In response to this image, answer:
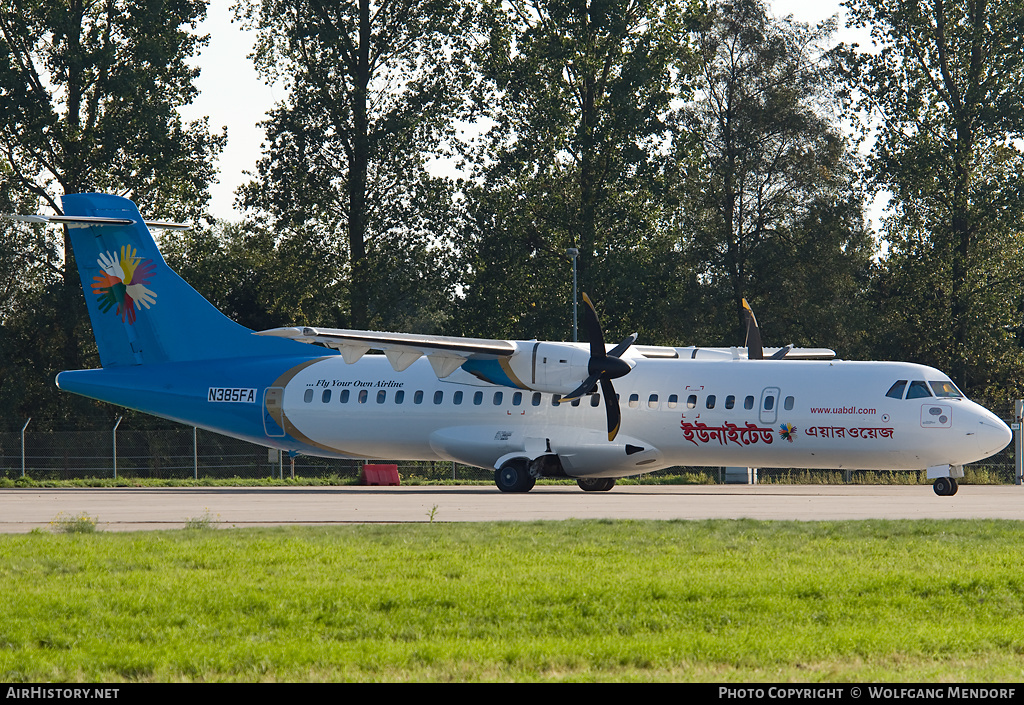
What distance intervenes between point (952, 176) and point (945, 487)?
2284 centimetres

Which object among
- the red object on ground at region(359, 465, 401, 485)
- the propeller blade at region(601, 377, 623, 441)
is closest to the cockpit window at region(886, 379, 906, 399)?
the propeller blade at region(601, 377, 623, 441)

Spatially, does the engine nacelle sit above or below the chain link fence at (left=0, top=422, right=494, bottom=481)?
above

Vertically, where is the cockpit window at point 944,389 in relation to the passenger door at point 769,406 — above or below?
above

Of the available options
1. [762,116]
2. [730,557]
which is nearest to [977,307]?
[762,116]

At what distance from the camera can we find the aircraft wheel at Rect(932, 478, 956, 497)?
23797 mm

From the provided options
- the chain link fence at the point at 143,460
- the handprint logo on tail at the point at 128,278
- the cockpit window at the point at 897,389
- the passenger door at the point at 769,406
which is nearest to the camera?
the cockpit window at the point at 897,389

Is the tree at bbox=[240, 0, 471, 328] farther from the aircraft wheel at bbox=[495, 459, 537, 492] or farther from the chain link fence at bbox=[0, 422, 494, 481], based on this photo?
the aircraft wheel at bbox=[495, 459, 537, 492]

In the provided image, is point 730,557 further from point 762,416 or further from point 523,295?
point 523,295

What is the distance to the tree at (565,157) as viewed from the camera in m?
45.4

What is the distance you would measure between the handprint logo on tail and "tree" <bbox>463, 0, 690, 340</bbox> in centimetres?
1814

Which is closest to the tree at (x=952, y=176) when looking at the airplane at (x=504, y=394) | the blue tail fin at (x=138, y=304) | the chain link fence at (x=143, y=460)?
the airplane at (x=504, y=394)

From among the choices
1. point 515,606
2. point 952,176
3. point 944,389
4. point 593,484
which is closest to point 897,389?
point 944,389

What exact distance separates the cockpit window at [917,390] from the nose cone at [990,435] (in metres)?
1.19

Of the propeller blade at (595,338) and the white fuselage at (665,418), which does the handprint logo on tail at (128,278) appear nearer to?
the white fuselage at (665,418)
